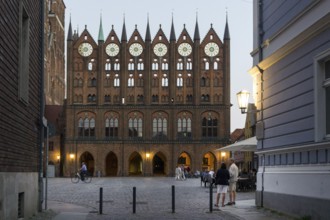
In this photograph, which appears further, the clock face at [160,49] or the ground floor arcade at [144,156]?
the clock face at [160,49]

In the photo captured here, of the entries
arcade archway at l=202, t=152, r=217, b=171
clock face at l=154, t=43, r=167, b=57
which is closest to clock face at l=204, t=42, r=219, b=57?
clock face at l=154, t=43, r=167, b=57

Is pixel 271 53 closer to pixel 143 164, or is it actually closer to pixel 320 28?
pixel 320 28

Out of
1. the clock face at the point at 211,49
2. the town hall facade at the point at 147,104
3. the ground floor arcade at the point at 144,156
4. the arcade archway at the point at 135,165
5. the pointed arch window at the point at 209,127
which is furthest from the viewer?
the arcade archway at the point at 135,165

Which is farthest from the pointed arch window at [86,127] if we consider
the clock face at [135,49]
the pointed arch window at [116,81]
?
the clock face at [135,49]

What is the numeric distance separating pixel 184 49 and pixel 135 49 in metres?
6.96

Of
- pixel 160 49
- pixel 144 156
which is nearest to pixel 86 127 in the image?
pixel 144 156

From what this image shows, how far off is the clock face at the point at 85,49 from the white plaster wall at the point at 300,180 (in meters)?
71.4

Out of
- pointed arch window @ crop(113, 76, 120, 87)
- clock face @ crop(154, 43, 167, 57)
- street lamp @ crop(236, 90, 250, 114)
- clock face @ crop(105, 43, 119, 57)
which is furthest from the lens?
clock face @ crop(154, 43, 167, 57)

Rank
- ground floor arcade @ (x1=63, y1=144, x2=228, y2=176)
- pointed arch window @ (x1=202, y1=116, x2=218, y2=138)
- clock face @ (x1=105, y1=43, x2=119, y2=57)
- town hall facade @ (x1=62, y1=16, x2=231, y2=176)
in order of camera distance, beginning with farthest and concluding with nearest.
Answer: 1. clock face @ (x1=105, y1=43, x2=119, y2=57)
2. pointed arch window @ (x1=202, y1=116, x2=218, y2=138)
3. town hall facade @ (x1=62, y1=16, x2=231, y2=176)
4. ground floor arcade @ (x1=63, y1=144, x2=228, y2=176)

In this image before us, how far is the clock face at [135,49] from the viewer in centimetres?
8819

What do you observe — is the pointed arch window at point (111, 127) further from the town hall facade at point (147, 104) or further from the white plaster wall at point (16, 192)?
the white plaster wall at point (16, 192)

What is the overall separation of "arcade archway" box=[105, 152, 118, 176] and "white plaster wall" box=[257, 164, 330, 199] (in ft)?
235

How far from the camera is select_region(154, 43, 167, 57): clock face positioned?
8836 cm

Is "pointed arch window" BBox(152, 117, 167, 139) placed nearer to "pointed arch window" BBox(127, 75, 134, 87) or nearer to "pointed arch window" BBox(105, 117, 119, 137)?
"pointed arch window" BBox(105, 117, 119, 137)
